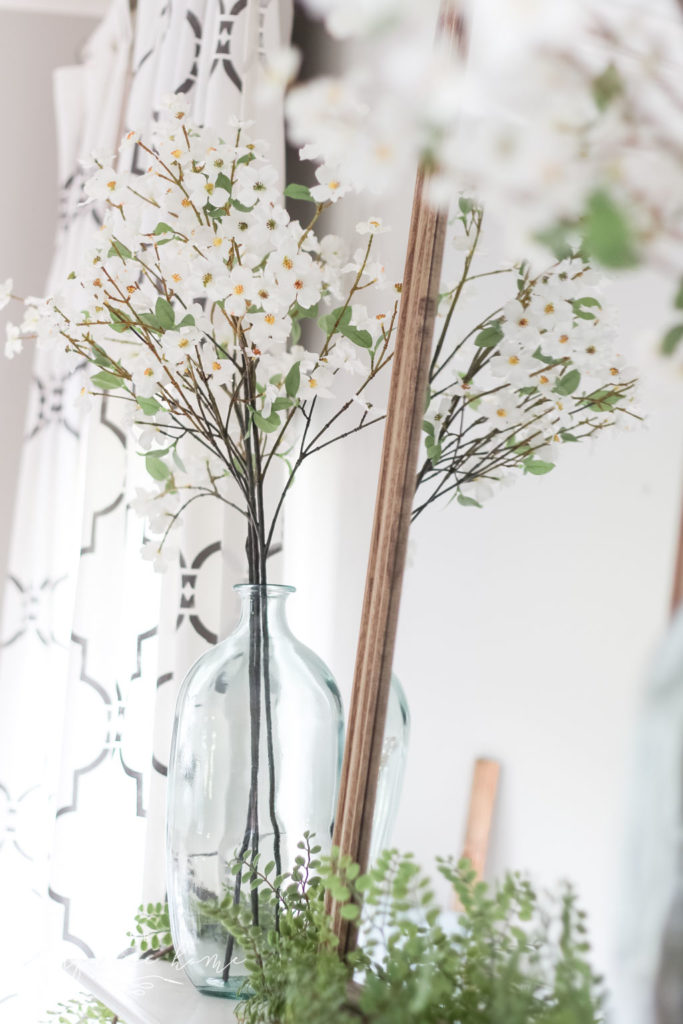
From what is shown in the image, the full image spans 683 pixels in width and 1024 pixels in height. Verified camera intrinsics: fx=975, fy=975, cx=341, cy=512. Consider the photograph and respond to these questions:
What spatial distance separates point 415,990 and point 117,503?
104 centimetres

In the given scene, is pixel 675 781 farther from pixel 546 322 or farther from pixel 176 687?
pixel 176 687

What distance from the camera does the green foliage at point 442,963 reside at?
1.90 feet

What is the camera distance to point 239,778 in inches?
33.7

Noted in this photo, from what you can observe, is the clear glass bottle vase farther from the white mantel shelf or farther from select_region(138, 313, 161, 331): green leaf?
select_region(138, 313, 161, 331): green leaf

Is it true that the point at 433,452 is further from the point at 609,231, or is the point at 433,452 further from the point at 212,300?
the point at 609,231

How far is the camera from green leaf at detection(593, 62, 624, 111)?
1.36 ft

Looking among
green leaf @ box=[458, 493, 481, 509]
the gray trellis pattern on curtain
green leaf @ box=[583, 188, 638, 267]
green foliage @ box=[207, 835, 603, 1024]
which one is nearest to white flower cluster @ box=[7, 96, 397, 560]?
green leaf @ box=[458, 493, 481, 509]

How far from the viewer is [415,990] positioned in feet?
Answer: 2.03

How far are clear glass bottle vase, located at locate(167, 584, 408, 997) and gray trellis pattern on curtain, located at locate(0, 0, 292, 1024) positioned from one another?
1.22ft

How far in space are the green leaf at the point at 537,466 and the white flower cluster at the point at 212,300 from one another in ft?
0.60

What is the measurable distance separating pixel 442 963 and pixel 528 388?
45cm

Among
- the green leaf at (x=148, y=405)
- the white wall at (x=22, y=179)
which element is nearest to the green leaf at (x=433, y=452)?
the green leaf at (x=148, y=405)

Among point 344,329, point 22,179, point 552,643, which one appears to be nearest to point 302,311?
point 344,329

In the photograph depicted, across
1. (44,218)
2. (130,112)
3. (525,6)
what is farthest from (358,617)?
(44,218)
